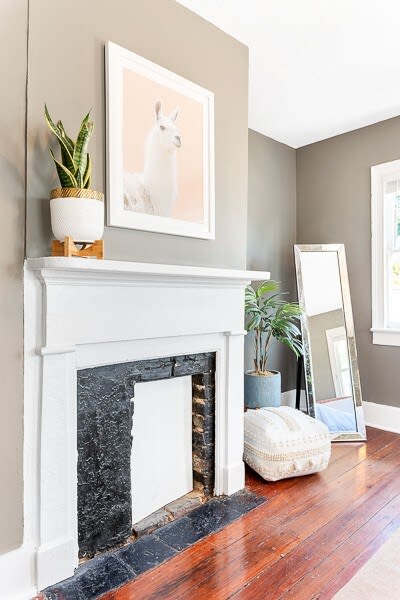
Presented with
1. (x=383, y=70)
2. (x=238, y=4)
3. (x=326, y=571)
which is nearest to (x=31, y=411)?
(x=326, y=571)

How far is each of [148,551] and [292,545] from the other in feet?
2.07

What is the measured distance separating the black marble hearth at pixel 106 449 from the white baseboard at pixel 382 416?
2.16 meters

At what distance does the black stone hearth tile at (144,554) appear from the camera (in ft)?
5.43

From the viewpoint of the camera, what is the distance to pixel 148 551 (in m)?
1.75

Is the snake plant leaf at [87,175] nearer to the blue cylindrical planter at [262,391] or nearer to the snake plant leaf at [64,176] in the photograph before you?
the snake plant leaf at [64,176]

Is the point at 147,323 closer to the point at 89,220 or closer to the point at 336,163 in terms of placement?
the point at 89,220

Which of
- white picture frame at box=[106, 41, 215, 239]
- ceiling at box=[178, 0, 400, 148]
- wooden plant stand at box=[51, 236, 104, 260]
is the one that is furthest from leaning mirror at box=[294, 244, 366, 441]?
wooden plant stand at box=[51, 236, 104, 260]

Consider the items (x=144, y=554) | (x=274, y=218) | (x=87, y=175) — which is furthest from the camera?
(x=274, y=218)

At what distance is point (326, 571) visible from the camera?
1.62 meters

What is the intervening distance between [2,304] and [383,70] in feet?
8.51

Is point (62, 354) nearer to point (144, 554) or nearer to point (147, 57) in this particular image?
point (144, 554)

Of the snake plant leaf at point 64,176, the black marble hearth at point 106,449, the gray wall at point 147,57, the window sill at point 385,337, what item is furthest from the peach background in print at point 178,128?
the window sill at point 385,337

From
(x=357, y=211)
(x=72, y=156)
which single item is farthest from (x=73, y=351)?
(x=357, y=211)

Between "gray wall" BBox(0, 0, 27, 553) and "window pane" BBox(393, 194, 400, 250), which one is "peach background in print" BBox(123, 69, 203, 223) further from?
"window pane" BBox(393, 194, 400, 250)
